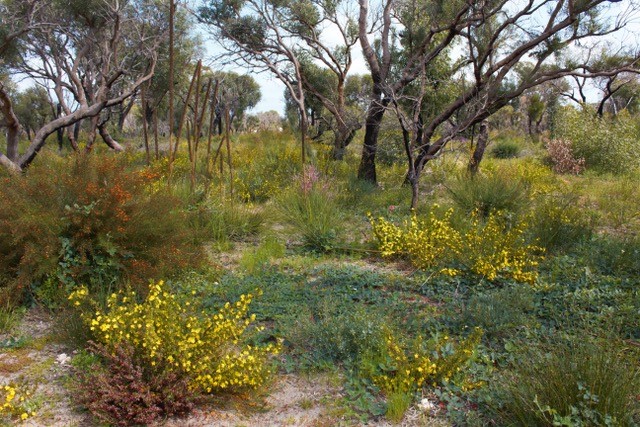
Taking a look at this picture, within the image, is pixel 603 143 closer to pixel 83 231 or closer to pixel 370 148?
pixel 370 148

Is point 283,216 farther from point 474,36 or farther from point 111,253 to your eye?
point 474,36

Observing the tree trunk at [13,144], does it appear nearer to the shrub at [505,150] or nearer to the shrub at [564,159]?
the shrub at [564,159]

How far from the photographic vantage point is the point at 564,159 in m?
13.4

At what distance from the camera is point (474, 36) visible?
9289 millimetres

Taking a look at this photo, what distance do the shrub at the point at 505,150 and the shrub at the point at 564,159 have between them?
12.7 ft

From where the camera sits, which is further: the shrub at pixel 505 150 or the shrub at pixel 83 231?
the shrub at pixel 505 150

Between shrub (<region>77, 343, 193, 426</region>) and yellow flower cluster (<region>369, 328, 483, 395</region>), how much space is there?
1.16 m

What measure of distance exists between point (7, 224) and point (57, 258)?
474 millimetres

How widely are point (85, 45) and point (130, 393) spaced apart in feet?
54.1

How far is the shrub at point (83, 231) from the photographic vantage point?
4.11 meters

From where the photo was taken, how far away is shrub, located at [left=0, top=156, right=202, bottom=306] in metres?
4.11

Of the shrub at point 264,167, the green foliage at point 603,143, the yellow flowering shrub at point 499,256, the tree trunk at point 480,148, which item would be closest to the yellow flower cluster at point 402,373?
the yellow flowering shrub at point 499,256

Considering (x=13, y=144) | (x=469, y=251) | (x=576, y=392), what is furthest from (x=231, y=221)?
(x=13, y=144)

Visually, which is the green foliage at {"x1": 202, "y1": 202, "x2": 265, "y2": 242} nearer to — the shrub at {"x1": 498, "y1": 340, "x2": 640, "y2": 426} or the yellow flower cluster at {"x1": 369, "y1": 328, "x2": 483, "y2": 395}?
the yellow flower cluster at {"x1": 369, "y1": 328, "x2": 483, "y2": 395}
